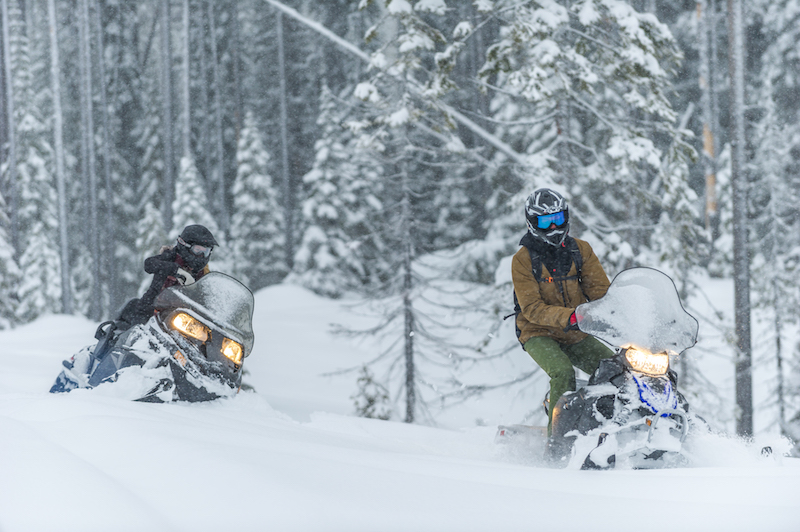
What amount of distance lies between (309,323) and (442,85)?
1027 cm

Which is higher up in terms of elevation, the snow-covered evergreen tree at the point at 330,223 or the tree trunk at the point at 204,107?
the tree trunk at the point at 204,107

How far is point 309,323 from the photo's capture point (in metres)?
19.6

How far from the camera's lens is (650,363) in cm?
408

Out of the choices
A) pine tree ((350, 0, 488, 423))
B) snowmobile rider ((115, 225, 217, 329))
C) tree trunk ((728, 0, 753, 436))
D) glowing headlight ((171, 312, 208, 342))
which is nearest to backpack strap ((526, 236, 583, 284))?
glowing headlight ((171, 312, 208, 342))

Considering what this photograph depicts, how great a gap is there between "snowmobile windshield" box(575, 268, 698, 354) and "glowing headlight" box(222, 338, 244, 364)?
2.79 metres

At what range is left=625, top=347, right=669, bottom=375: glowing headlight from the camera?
4074 millimetres

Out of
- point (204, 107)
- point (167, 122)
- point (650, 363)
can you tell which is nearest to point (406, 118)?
point (650, 363)

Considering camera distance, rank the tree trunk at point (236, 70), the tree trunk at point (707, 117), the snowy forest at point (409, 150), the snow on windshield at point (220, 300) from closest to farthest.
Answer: the snow on windshield at point (220, 300)
the snowy forest at point (409, 150)
the tree trunk at point (707, 117)
the tree trunk at point (236, 70)

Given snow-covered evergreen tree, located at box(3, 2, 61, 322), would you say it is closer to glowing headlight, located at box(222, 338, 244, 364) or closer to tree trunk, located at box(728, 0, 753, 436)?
glowing headlight, located at box(222, 338, 244, 364)

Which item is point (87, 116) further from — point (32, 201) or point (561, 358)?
point (561, 358)

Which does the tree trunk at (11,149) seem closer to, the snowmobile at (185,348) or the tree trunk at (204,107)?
the tree trunk at (204,107)

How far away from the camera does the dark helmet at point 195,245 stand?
6.09 meters

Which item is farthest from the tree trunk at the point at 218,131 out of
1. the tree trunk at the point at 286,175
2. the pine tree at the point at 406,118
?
the pine tree at the point at 406,118

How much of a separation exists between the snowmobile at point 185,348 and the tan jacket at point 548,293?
2316 mm
